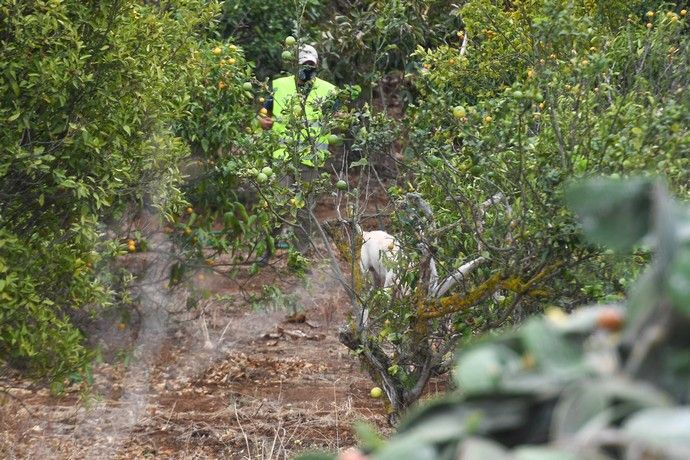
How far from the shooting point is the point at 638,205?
127cm

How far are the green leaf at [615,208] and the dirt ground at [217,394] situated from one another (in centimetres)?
467

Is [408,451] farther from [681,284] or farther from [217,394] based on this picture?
[217,394]

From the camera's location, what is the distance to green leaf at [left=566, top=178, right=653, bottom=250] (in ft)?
4.09

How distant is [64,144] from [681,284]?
4.09 metres

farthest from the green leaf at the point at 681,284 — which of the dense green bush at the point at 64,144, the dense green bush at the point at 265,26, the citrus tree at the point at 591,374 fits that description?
the dense green bush at the point at 265,26

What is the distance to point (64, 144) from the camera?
193 inches

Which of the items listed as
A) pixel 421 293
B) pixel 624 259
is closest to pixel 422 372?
pixel 421 293

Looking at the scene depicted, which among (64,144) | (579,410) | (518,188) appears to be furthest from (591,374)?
(64,144)

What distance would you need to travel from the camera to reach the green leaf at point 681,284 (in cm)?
112

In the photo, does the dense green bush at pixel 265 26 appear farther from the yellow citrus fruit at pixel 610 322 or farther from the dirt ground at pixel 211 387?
the yellow citrus fruit at pixel 610 322

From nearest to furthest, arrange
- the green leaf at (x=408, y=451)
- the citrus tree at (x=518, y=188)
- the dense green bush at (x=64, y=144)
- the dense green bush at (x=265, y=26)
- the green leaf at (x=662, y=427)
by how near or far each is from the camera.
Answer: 1. the green leaf at (x=662, y=427)
2. the green leaf at (x=408, y=451)
3. the citrus tree at (x=518, y=188)
4. the dense green bush at (x=64, y=144)
5. the dense green bush at (x=265, y=26)

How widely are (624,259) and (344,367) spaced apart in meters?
5.11

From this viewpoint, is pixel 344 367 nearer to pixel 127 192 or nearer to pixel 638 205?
pixel 127 192

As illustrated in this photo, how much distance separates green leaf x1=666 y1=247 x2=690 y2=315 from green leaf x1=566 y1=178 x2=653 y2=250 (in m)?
0.12
